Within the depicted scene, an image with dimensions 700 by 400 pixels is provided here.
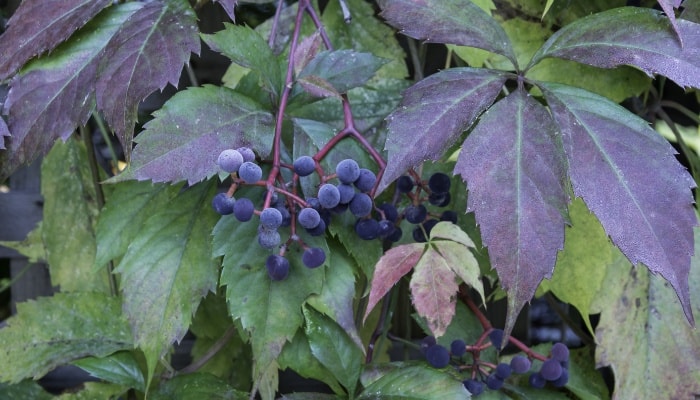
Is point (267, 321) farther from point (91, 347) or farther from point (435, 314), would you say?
point (91, 347)

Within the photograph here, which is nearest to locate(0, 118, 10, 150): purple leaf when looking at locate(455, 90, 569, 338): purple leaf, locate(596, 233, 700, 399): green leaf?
locate(455, 90, 569, 338): purple leaf

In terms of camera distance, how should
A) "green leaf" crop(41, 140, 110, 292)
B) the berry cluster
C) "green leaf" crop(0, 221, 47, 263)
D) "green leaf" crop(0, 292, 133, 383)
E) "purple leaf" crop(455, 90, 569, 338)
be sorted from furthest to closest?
1. "green leaf" crop(0, 221, 47, 263)
2. "green leaf" crop(41, 140, 110, 292)
3. "green leaf" crop(0, 292, 133, 383)
4. the berry cluster
5. "purple leaf" crop(455, 90, 569, 338)

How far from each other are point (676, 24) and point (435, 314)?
331 millimetres

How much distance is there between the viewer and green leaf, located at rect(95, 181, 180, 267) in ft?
2.68

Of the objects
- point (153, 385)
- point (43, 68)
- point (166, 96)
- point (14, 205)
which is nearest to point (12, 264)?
point (14, 205)

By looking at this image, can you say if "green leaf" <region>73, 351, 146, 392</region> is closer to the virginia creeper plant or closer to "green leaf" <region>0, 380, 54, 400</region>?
the virginia creeper plant

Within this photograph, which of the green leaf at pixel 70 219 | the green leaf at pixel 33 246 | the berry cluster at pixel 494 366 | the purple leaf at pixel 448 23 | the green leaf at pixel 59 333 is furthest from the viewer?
the green leaf at pixel 33 246

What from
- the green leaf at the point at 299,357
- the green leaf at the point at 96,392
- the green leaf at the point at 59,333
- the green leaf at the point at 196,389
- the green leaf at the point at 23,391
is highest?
the green leaf at the point at 299,357

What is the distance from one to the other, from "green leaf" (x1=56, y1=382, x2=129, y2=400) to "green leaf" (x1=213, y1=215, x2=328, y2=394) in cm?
29

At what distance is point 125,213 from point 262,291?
236 mm

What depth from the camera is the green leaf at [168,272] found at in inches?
28.8

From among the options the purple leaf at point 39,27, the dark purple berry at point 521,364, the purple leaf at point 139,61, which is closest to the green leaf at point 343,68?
the purple leaf at point 139,61

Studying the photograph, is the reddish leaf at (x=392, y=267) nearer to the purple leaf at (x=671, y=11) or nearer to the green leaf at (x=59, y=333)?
the purple leaf at (x=671, y=11)

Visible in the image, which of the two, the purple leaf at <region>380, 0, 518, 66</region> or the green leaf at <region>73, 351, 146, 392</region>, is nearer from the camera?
the purple leaf at <region>380, 0, 518, 66</region>
